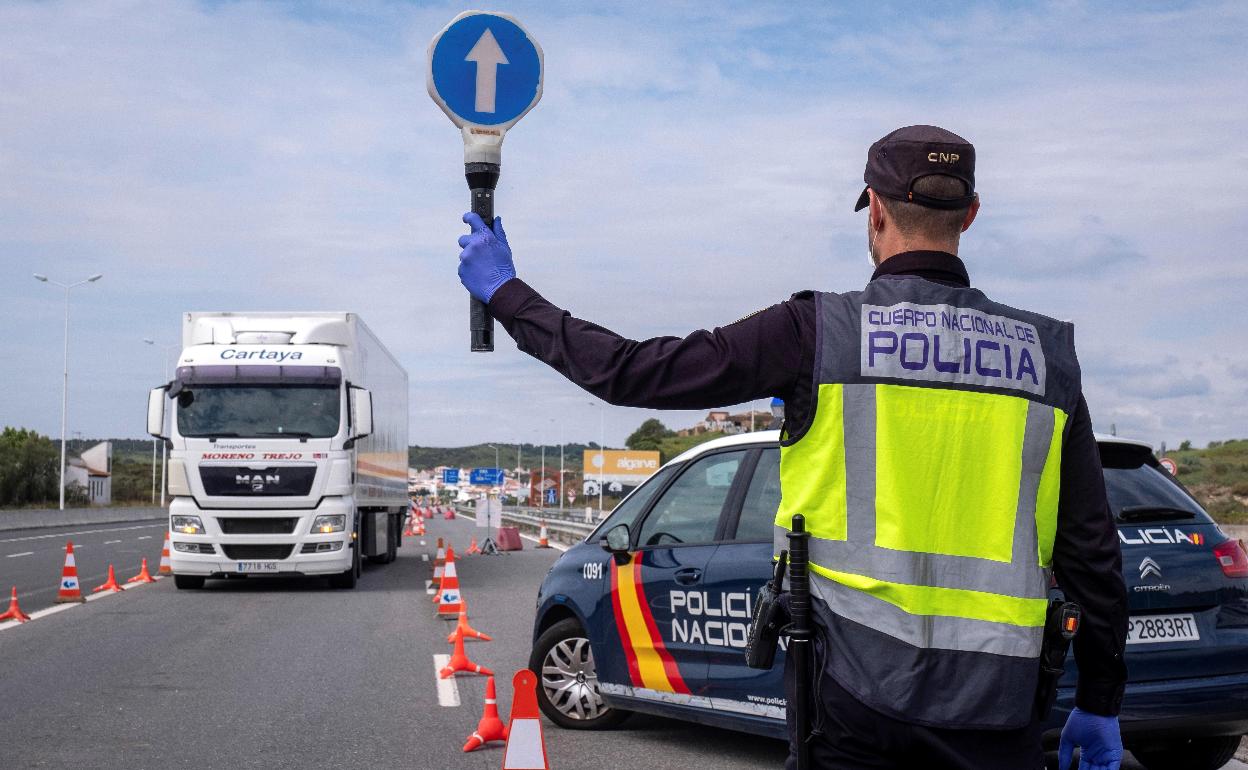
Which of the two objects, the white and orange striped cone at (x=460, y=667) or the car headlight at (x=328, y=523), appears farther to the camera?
the car headlight at (x=328, y=523)

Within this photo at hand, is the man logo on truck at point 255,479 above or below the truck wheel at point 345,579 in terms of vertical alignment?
above

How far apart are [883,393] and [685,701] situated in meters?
4.96

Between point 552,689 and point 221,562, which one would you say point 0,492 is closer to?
point 221,562

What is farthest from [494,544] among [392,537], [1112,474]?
[1112,474]

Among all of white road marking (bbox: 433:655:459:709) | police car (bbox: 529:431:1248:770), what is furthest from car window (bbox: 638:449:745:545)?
white road marking (bbox: 433:655:459:709)

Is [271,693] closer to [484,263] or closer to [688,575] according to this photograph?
[688,575]

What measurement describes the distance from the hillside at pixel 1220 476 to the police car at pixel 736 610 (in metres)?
29.3

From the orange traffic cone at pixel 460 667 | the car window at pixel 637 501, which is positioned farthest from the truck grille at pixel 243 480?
the car window at pixel 637 501

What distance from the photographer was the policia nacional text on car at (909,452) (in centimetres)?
256

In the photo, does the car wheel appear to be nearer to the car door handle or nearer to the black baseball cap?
the car door handle

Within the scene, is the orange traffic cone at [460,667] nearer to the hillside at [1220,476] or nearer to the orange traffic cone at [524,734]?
the orange traffic cone at [524,734]

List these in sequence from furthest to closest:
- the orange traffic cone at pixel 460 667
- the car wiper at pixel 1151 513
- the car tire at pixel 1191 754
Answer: the orange traffic cone at pixel 460 667 < the car tire at pixel 1191 754 < the car wiper at pixel 1151 513

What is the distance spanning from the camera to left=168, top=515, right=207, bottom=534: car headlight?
61.8ft

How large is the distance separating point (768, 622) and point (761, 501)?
4.51 metres
